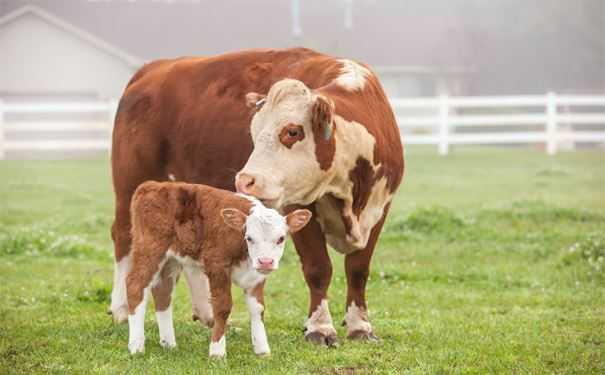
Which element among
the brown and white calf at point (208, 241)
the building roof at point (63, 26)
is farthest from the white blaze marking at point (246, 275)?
the building roof at point (63, 26)

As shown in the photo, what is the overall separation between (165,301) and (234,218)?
1.05 meters

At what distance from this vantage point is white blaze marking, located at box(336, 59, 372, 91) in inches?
311

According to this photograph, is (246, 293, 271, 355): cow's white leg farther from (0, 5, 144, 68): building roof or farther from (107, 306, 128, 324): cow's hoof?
(0, 5, 144, 68): building roof

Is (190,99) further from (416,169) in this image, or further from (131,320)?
(416,169)

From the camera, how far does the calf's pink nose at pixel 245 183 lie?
679cm

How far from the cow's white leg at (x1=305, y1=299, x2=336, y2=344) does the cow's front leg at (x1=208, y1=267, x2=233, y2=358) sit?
0.94 m

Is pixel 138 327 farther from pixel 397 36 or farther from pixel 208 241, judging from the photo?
pixel 397 36

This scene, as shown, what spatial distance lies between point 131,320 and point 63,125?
22205 millimetres

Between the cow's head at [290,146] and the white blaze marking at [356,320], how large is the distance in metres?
1.02

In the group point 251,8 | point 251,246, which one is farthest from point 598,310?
point 251,8

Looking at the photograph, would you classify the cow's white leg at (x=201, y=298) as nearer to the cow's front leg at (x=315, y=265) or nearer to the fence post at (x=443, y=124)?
the cow's front leg at (x=315, y=265)

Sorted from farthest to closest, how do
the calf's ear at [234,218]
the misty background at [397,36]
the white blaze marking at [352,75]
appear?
the misty background at [397,36] → the white blaze marking at [352,75] → the calf's ear at [234,218]

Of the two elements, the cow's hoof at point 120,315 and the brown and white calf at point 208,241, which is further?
the cow's hoof at point 120,315

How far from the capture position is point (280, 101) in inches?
281
